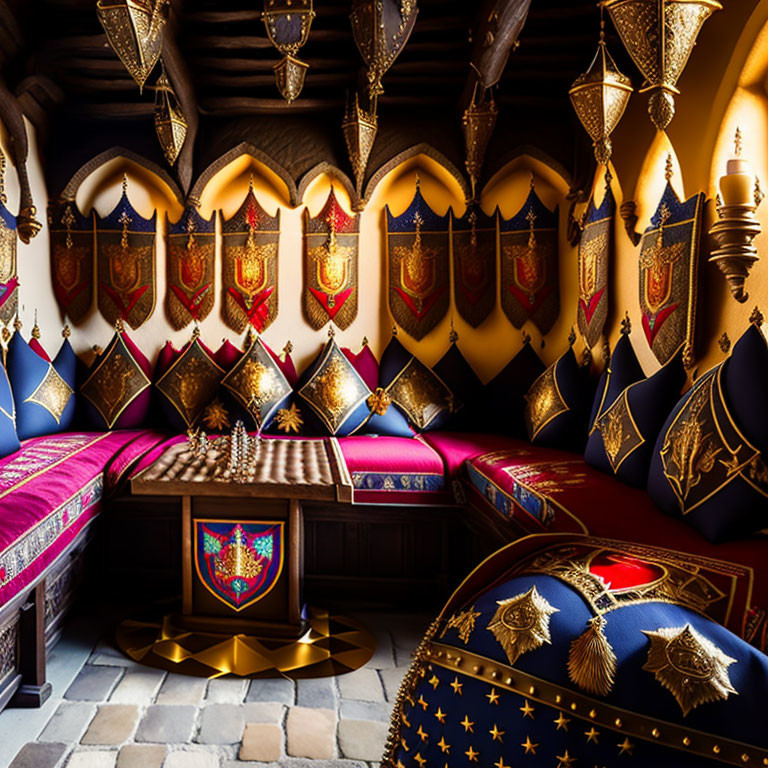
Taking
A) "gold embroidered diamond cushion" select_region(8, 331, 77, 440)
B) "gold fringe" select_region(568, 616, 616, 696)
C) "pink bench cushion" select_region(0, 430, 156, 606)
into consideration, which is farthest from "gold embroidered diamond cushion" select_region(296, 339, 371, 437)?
"gold fringe" select_region(568, 616, 616, 696)

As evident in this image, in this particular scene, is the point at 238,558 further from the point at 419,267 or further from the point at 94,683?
the point at 419,267

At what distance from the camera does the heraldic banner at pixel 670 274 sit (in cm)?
283

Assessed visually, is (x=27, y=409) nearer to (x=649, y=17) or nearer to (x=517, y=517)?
(x=517, y=517)

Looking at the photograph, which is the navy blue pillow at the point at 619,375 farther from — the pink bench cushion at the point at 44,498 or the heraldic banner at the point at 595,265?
the pink bench cushion at the point at 44,498

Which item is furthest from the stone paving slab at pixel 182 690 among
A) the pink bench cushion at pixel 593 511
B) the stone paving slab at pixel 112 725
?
the pink bench cushion at pixel 593 511

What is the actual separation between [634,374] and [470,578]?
1885 mm

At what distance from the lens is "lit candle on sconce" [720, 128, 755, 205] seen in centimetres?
235

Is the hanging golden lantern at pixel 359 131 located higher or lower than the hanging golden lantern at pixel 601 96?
higher

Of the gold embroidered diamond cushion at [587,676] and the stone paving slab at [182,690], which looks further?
the stone paving slab at [182,690]

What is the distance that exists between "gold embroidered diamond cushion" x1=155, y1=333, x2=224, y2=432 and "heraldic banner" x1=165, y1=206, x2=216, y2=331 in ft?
0.86

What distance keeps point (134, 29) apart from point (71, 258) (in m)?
2.49

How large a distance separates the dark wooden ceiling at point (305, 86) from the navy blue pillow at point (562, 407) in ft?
4.49

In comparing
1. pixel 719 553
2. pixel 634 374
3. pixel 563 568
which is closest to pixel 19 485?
pixel 563 568

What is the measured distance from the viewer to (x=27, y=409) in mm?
3787
